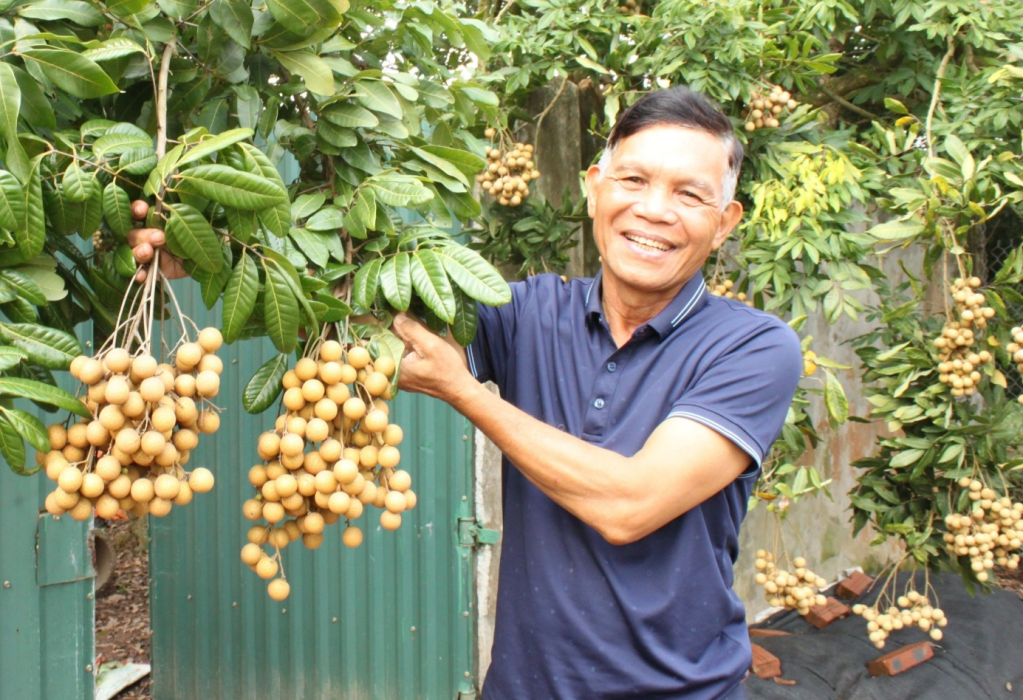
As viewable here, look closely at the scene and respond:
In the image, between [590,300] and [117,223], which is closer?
[117,223]

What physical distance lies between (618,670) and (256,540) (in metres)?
0.70

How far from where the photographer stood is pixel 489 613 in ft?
10.5

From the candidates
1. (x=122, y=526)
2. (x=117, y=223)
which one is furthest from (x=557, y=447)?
(x=122, y=526)

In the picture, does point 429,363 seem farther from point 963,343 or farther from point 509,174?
point 963,343

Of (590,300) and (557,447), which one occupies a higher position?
(590,300)

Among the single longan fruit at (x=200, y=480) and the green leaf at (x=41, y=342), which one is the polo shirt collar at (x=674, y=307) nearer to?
the single longan fruit at (x=200, y=480)

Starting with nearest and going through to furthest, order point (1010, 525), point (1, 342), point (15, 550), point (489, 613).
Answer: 1. point (1, 342)
2. point (15, 550)
3. point (1010, 525)
4. point (489, 613)

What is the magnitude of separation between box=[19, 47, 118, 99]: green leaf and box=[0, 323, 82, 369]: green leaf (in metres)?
0.30

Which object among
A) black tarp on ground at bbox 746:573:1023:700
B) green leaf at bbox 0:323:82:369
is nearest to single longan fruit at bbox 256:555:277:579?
green leaf at bbox 0:323:82:369

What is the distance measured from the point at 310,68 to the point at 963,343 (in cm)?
226

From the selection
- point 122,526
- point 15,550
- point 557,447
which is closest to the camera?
point 557,447

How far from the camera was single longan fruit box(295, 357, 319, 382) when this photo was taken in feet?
3.78

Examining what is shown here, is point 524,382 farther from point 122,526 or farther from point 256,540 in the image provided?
point 122,526

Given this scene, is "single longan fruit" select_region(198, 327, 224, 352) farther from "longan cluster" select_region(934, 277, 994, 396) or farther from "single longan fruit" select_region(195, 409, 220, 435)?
"longan cluster" select_region(934, 277, 994, 396)
